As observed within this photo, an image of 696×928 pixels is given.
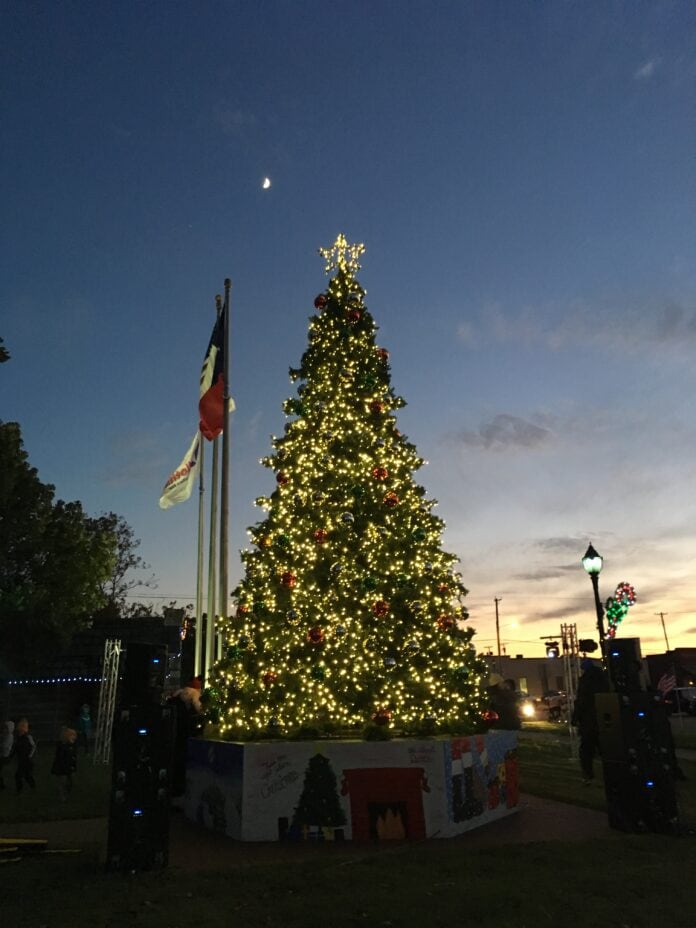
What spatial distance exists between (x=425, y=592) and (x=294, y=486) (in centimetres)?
274

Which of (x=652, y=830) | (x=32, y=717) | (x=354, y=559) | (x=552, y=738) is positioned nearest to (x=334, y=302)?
(x=354, y=559)

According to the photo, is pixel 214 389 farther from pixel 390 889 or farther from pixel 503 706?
pixel 390 889

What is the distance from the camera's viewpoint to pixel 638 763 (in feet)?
28.3

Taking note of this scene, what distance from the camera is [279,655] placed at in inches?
397

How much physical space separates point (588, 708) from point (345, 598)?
15.6 feet

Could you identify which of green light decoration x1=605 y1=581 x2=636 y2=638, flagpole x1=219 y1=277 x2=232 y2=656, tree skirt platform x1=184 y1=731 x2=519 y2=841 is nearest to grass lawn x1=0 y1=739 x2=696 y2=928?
tree skirt platform x1=184 y1=731 x2=519 y2=841

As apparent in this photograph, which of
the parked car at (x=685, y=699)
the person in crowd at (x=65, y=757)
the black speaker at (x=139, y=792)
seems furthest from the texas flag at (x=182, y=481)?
the parked car at (x=685, y=699)

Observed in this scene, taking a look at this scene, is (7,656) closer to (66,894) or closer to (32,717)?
(32,717)

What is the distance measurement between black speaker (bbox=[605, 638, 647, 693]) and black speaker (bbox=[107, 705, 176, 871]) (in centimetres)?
589

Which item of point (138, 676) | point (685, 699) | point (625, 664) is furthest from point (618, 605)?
point (685, 699)

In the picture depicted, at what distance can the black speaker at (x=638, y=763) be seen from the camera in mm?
8562

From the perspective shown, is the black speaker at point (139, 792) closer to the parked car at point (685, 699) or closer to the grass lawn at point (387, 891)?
the grass lawn at point (387, 891)

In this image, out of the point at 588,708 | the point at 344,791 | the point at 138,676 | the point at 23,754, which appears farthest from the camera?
the point at 23,754

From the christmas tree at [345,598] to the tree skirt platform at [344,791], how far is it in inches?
Answer: 24.6
